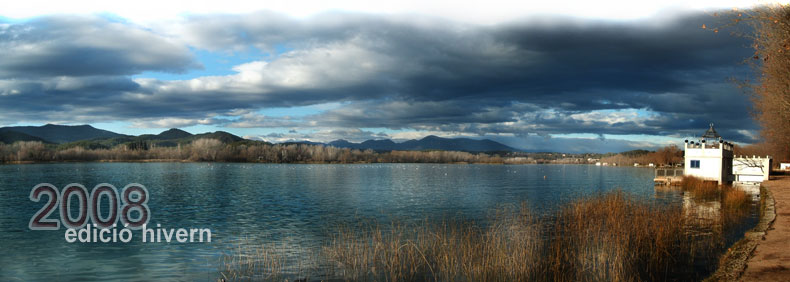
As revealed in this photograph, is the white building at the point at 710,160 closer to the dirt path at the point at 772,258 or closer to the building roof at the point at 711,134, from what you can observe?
the building roof at the point at 711,134

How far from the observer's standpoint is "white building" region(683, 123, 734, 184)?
5739 cm

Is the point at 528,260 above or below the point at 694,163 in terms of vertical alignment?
below

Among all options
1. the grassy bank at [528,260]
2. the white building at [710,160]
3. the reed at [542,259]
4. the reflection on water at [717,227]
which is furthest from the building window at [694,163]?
the reed at [542,259]

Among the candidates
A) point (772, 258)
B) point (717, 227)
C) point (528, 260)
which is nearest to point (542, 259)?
point (528, 260)

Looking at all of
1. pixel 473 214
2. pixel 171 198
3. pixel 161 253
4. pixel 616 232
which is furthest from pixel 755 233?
pixel 171 198

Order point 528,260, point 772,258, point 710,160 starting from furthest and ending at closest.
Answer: point 710,160 < point 528,260 < point 772,258

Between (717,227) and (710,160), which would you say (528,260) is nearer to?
(717,227)

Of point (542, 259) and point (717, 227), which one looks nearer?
point (542, 259)

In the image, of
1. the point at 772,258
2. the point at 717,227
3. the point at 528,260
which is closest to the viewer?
the point at 772,258

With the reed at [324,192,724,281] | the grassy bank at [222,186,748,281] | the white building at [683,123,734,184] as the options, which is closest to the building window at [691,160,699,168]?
the white building at [683,123,734,184]

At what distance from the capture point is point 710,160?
192 ft

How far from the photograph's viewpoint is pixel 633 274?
15148mm

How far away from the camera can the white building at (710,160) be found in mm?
57394

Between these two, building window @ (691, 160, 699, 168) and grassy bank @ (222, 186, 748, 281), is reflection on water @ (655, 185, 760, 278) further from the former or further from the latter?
building window @ (691, 160, 699, 168)
